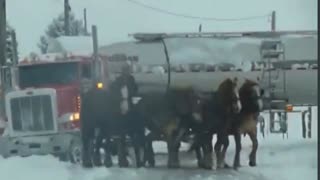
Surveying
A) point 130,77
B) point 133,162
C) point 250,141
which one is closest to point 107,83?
point 130,77

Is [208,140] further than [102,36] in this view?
Yes

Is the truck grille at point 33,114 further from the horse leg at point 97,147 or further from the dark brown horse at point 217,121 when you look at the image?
the dark brown horse at point 217,121

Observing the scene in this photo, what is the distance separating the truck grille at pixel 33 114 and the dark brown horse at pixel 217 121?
58.6 inches

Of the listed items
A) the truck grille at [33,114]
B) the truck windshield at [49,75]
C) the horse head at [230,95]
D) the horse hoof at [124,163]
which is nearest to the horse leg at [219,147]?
the horse head at [230,95]

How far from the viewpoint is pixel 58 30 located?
797 cm

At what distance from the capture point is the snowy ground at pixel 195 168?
797cm

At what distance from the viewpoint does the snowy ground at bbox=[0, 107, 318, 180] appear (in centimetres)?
797

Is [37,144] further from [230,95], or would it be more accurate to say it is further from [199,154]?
[230,95]

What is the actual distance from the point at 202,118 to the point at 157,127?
1.38 ft

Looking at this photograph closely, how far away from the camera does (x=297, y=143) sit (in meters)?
7.94

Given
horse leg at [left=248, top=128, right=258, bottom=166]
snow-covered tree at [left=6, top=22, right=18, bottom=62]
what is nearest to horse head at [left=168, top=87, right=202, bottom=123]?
horse leg at [left=248, top=128, right=258, bottom=166]

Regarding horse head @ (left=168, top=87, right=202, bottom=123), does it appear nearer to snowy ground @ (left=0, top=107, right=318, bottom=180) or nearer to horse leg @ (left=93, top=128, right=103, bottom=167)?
snowy ground @ (left=0, top=107, right=318, bottom=180)

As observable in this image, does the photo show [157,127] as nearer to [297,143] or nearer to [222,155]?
[222,155]

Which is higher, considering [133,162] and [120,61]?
[120,61]
